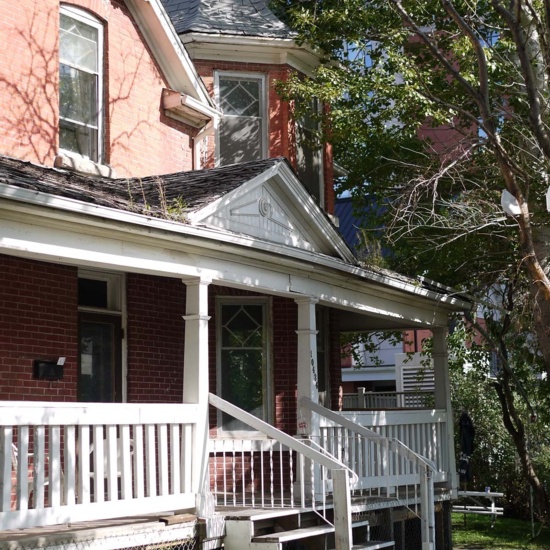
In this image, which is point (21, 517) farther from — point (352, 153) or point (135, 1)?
point (352, 153)

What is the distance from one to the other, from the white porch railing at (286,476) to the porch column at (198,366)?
0.21m

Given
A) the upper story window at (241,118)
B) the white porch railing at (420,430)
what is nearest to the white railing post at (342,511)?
the white porch railing at (420,430)

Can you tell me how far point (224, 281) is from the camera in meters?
10.8

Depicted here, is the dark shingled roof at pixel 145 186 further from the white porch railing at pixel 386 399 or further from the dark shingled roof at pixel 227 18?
the white porch railing at pixel 386 399

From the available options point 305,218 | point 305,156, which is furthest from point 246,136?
point 305,218

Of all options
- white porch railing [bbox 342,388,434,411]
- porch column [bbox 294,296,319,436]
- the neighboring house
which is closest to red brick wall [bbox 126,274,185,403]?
the neighboring house

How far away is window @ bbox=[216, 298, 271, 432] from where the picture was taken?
1416 centimetres

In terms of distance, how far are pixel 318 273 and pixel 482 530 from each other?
33.3 ft

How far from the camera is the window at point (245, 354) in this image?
A: 14.2m

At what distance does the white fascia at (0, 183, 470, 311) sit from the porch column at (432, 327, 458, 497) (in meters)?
1.70

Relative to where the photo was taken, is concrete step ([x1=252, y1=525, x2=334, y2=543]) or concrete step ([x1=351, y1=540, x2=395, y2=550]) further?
concrete step ([x1=351, y1=540, x2=395, y2=550])

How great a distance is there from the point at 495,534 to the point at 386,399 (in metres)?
4.08

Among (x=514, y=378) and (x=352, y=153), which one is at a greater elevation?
(x=352, y=153)

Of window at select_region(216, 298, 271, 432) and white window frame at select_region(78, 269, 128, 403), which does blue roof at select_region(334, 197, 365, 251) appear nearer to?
window at select_region(216, 298, 271, 432)
